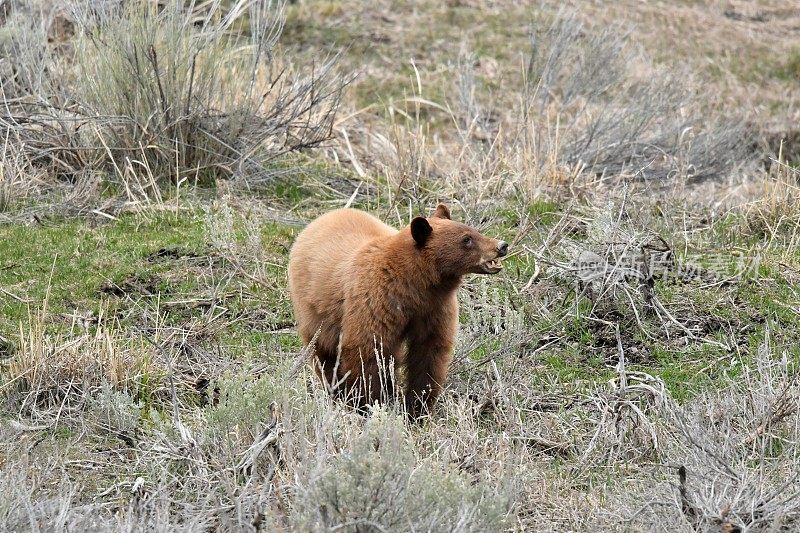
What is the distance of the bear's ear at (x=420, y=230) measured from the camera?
6.66 metres

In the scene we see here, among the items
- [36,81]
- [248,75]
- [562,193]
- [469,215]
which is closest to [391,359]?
[469,215]

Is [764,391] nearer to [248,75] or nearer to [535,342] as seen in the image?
[535,342]

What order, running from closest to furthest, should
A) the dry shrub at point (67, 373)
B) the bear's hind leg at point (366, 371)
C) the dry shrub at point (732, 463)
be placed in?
the dry shrub at point (732, 463)
the bear's hind leg at point (366, 371)
the dry shrub at point (67, 373)

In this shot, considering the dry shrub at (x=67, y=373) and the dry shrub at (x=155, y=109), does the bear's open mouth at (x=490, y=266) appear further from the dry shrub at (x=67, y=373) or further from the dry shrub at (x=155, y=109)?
the dry shrub at (x=155, y=109)

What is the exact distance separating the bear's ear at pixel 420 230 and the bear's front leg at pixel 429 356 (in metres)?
0.45

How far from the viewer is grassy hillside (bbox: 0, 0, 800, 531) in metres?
5.48

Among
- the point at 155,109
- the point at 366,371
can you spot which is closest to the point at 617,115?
the point at 155,109

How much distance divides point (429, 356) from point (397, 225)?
3880 mm

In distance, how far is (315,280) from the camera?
23.4ft

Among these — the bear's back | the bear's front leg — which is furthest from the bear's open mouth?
the bear's back

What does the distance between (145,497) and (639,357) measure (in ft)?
12.7

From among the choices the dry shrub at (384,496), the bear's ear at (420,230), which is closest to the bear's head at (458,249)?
the bear's ear at (420,230)

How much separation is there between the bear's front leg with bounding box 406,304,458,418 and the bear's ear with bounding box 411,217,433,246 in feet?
1.47

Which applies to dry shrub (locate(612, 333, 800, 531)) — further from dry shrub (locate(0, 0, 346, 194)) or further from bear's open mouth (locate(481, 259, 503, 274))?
dry shrub (locate(0, 0, 346, 194))
